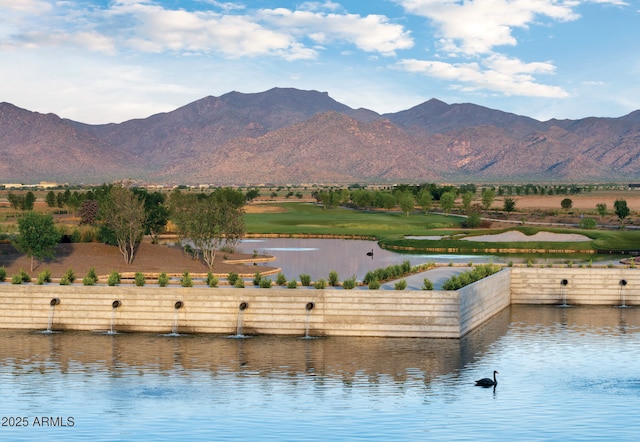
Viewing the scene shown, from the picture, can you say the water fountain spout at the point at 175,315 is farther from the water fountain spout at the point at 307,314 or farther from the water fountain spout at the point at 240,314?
the water fountain spout at the point at 307,314

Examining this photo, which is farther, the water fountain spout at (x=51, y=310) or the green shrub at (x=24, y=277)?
the green shrub at (x=24, y=277)

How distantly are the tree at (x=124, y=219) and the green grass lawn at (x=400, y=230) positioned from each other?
30.6m

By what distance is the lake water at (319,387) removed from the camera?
2375cm

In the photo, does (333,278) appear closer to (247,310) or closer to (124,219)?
(247,310)

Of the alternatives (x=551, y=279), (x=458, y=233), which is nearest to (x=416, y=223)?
(x=458, y=233)

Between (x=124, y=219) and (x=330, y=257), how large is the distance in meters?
20.2

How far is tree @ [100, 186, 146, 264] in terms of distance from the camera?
57.0 metres

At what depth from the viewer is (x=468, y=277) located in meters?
41.7

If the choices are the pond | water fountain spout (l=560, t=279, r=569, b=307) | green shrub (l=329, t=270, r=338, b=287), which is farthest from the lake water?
the pond

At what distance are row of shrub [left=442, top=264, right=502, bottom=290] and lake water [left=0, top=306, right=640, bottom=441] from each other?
8.23 ft

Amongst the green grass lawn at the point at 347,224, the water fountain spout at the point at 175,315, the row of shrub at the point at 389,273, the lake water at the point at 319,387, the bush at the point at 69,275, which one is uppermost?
the green grass lawn at the point at 347,224

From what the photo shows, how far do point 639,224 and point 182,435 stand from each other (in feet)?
317

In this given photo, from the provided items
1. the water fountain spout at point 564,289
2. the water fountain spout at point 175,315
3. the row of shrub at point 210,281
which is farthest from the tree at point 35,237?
the water fountain spout at point 564,289

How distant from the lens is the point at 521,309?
4638 cm
